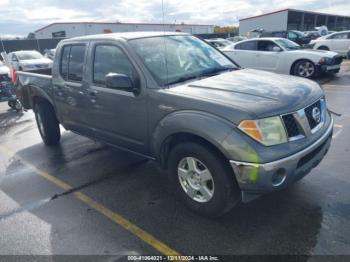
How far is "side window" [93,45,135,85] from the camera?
392 cm

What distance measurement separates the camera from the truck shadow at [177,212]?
119 inches

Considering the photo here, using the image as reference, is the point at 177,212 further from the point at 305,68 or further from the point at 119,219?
the point at 305,68

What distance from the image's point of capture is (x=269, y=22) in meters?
50.1

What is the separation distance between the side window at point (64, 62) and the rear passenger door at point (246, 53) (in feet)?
27.5

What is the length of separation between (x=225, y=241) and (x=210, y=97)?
1345mm

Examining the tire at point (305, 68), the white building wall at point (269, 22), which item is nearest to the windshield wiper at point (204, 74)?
the tire at point (305, 68)

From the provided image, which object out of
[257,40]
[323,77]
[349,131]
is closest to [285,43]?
[257,40]

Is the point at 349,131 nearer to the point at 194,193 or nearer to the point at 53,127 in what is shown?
the point at 194,193

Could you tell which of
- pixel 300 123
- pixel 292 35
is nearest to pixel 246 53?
pixel 300 123

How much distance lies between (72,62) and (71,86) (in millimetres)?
362

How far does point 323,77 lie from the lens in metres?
12.2

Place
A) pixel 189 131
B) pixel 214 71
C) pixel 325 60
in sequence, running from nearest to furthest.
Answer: pixel 189 131, pixel 214 71, pixel 325 60

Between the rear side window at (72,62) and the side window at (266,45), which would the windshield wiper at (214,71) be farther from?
the side window at (266,45)

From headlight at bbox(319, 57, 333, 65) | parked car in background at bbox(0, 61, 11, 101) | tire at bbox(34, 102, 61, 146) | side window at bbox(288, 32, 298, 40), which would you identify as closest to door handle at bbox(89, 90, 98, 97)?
tire at bbox(34, 102, 61, 146)
